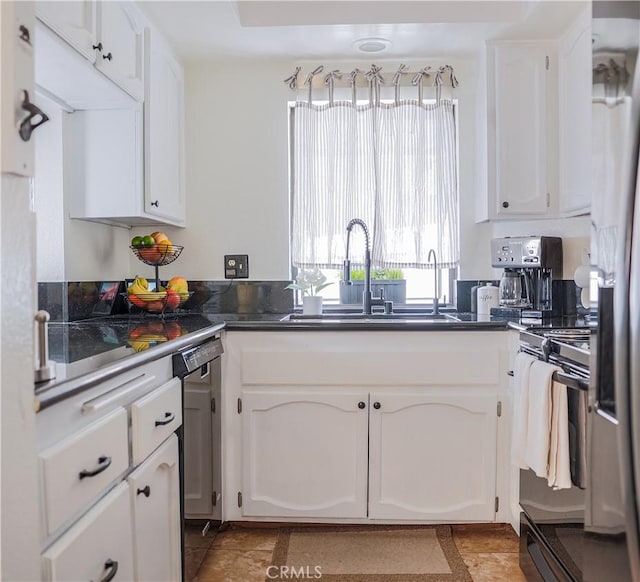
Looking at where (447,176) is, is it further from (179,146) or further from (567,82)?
(179,146)

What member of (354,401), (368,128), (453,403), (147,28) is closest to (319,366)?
(354,401)

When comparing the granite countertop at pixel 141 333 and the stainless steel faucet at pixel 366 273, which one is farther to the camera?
the stainless steel faucet at pixel 366 273

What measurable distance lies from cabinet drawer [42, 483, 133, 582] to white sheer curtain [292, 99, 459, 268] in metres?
1.84

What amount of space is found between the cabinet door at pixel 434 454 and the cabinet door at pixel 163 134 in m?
1.26

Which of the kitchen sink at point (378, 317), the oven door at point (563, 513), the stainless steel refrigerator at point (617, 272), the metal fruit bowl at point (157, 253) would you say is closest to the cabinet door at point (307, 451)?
the kitchen sink at point (378, 317)

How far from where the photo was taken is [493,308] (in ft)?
8.78

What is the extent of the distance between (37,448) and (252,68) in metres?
2.45

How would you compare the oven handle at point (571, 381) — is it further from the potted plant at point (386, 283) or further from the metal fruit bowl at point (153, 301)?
the metal fruit bowl at point (153, 301)

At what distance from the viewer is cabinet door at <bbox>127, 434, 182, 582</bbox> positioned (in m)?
1.38

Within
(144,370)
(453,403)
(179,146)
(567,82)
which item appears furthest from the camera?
(179,146)

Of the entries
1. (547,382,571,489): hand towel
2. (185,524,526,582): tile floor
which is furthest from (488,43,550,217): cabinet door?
(185,524,526,582): tile floor

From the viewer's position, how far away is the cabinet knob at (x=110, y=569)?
3.86ft

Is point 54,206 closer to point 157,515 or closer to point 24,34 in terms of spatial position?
point 157,515

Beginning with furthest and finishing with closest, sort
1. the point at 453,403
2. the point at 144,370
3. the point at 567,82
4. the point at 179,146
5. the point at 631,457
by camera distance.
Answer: the point at 179,146
the point at 567,82
the point at 453,403
the point at 144,370
the point at 631,457
